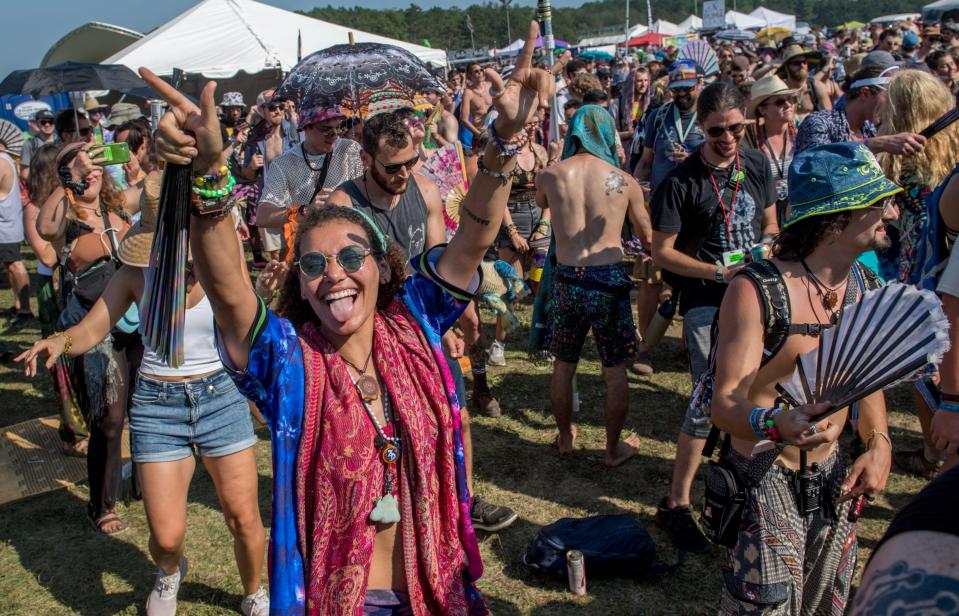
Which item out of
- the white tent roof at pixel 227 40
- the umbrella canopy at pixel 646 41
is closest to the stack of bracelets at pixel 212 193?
the white tent roof at pixel 227 40

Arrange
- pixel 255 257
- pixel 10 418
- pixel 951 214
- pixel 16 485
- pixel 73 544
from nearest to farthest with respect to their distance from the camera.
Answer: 1. pixel 951 214
2. pixel 73 544
3. pixel 16 485
4. pixel 10 418
5. pixel 255 257

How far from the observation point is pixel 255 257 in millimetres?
10391

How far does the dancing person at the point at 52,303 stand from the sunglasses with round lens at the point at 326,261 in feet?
13.1

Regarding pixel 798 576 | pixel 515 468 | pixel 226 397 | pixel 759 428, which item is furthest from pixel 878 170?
pixel 515 468

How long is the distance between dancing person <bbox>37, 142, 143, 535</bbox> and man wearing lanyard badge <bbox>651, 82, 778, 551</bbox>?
3.32 metres

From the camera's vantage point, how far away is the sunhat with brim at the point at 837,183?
2.51 meters

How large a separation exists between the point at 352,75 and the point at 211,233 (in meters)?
2.11

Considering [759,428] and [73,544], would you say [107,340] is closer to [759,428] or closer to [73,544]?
[73,544]

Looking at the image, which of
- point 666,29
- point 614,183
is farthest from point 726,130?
point 666,29

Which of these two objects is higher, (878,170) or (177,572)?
(878,170)

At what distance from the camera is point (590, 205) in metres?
5.01

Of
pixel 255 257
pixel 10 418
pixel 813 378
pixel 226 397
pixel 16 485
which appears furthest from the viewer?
pixel 255 257

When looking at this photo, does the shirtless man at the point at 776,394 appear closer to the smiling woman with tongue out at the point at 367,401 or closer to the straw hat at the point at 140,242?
the smiling woman with tongue out at the point at 367,401

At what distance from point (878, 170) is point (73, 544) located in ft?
15.9
